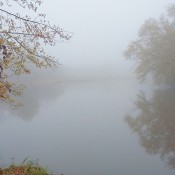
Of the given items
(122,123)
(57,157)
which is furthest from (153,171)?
(122,123)

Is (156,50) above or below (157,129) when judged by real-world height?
above

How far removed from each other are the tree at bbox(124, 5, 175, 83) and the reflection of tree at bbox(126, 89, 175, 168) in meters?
16.1

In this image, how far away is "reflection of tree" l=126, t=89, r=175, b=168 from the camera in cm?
1497

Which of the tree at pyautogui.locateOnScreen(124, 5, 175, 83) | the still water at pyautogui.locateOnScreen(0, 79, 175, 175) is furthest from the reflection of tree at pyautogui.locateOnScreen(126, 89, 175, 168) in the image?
the tree at pyautogui.locateOnScreen(124, 5, 175, 83)

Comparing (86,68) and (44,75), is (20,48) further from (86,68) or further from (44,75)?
(86,68)

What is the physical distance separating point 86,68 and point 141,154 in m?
110

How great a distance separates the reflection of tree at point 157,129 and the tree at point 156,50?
52.9 feet

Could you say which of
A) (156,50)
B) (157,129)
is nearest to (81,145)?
(157,129)

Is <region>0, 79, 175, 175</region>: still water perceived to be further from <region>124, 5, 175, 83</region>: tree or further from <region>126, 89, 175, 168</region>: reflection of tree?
<region>124, 5, 175, 83</region>: tree

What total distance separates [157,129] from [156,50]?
27.5 meters

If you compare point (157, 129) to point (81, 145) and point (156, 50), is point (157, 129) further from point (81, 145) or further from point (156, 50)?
point (156, 50)

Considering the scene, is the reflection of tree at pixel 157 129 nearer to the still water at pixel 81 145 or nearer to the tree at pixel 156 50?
the still water at pixel 81 145

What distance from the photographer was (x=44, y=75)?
97562 mm

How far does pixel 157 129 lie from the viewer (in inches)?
763
